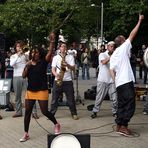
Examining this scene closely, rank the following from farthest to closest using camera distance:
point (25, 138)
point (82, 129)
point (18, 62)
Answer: point (18, 62), point (82, 129), point (25, 138)

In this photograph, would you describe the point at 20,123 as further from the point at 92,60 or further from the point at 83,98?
the point at 92,60

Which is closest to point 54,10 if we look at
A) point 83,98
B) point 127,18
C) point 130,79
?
point 127,18

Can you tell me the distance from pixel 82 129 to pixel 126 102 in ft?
4.27

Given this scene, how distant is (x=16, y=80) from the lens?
11.1 metres

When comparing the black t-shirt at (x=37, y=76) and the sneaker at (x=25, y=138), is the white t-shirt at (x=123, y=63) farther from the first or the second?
the sneaker at (x=25, y=138)

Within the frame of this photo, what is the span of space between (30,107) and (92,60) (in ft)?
56.9

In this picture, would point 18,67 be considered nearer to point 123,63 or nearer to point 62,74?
point 62,74

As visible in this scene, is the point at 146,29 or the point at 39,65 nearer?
the point at 39,65

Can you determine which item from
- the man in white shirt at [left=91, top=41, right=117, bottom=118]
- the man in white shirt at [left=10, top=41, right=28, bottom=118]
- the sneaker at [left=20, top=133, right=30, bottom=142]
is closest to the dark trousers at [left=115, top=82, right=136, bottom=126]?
the man in white shirt at [left=91, top=41, right=117, bottom=118]

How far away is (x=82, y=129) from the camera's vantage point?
966cm

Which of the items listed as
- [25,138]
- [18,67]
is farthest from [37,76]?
[18,67]

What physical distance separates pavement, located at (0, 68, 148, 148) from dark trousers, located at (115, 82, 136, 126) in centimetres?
36

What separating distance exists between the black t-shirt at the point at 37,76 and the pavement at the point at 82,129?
0.95 metres

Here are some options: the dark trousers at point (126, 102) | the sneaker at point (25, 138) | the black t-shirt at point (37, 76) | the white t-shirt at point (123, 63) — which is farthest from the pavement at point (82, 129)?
the white t-shirt at point (123, 63)
